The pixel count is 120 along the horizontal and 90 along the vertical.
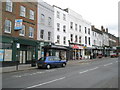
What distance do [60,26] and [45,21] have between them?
5.38 m

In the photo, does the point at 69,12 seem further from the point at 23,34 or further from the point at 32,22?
the point at 23,34

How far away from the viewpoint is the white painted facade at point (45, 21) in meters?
26.8

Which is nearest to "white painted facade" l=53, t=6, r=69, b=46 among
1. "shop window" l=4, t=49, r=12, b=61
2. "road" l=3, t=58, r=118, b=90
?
"shop window" l=4, t=49, r=12, b=61

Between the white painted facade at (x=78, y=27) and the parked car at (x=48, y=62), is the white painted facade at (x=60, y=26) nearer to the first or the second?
the white painted facade at (x=78, y=27)

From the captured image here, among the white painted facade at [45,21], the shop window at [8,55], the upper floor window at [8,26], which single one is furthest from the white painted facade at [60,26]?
the shop window at [8,55]

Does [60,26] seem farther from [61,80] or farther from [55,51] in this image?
[61,80]

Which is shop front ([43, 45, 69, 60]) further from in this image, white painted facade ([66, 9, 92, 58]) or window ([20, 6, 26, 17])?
window ([20, 6, 26, 17])

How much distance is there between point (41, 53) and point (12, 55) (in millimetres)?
6622

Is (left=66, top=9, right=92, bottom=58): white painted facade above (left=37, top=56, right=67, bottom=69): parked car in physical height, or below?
above

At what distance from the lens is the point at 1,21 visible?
19.4 m

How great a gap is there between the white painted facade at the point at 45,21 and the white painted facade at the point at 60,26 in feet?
4.44

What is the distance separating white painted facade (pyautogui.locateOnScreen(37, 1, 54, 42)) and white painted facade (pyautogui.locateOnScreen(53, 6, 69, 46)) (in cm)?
135

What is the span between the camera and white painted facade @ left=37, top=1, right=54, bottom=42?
26.8 metres

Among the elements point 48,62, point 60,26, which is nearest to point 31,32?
point 48,62
